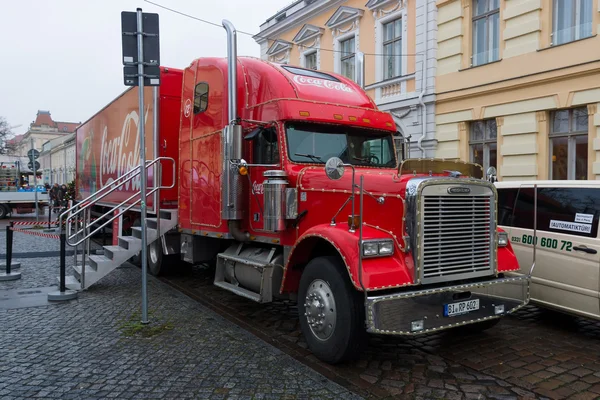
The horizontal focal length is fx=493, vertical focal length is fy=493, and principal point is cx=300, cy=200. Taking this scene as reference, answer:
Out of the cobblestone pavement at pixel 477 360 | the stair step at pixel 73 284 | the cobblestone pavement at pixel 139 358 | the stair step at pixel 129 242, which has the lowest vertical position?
the cobblestone pavement at pixel 477 360

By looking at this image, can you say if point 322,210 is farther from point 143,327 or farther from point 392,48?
point 392,48

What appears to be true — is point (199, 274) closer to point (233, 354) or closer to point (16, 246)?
point (233, 354)

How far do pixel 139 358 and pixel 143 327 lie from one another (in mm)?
1047

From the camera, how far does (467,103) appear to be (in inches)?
545

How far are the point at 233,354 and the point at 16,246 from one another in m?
11.2

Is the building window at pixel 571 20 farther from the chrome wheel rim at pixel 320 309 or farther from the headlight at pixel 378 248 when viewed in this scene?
the chrome wheel rim at pixel 320 309

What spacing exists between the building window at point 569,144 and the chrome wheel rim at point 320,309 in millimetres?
9485

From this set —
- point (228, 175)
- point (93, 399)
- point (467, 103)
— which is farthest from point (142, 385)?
point (467, 103)

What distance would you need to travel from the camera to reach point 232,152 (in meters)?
5.89

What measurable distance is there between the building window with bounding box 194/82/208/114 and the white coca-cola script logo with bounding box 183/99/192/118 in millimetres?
223

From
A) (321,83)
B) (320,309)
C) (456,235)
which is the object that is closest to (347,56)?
(321,83)

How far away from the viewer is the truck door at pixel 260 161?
5953 mm

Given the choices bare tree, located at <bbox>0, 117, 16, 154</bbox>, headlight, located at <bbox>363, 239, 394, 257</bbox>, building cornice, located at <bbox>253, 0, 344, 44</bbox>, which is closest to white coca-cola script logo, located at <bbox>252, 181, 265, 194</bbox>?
headlight, located at <bbox>363, 239, 394, 257</bbox>

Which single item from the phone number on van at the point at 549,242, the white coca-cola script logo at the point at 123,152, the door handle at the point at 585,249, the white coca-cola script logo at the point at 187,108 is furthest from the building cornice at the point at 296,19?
the door handle at the point at 585,249
